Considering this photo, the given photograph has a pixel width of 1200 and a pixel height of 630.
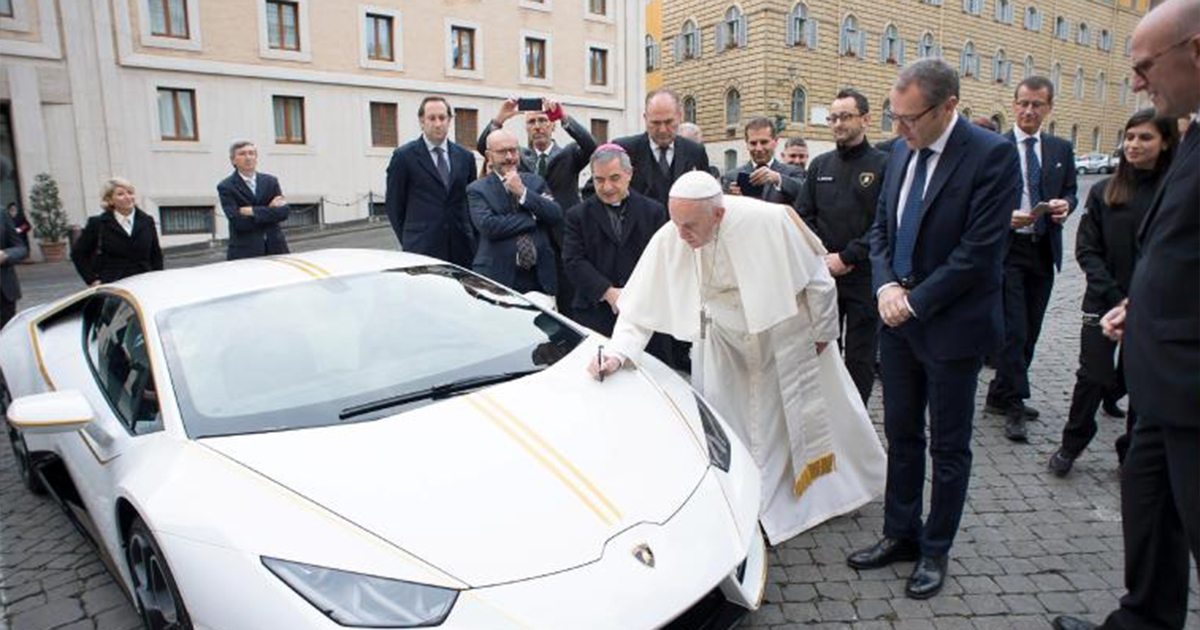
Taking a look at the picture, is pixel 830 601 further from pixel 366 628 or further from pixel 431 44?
pixel 431 44

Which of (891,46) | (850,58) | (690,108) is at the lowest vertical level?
(690,108)

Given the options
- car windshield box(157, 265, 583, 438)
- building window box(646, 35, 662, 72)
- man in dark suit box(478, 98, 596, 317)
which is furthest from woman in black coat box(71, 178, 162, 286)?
building window box(646, 35, 662, 72)

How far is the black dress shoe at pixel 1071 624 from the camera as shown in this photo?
2552 mm

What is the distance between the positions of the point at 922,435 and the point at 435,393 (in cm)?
190

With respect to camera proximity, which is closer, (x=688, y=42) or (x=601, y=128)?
(x=601, y=128)

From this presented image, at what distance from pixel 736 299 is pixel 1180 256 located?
5.86 feet

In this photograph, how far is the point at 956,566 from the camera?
306 centimetres

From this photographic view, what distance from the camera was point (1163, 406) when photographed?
1.88 m

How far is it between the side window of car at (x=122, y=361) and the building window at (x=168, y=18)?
21741 mm

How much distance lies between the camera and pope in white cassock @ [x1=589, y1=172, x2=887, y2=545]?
Result: 10.5 feet

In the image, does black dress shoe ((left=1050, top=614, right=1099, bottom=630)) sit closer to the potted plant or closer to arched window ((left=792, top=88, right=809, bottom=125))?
the potted plant

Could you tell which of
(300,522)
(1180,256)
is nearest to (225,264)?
(300,522)

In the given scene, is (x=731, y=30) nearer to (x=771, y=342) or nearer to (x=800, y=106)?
→ (x=800, y=106)

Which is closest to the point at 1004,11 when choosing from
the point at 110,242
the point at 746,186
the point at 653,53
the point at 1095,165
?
the point at 1095,165
